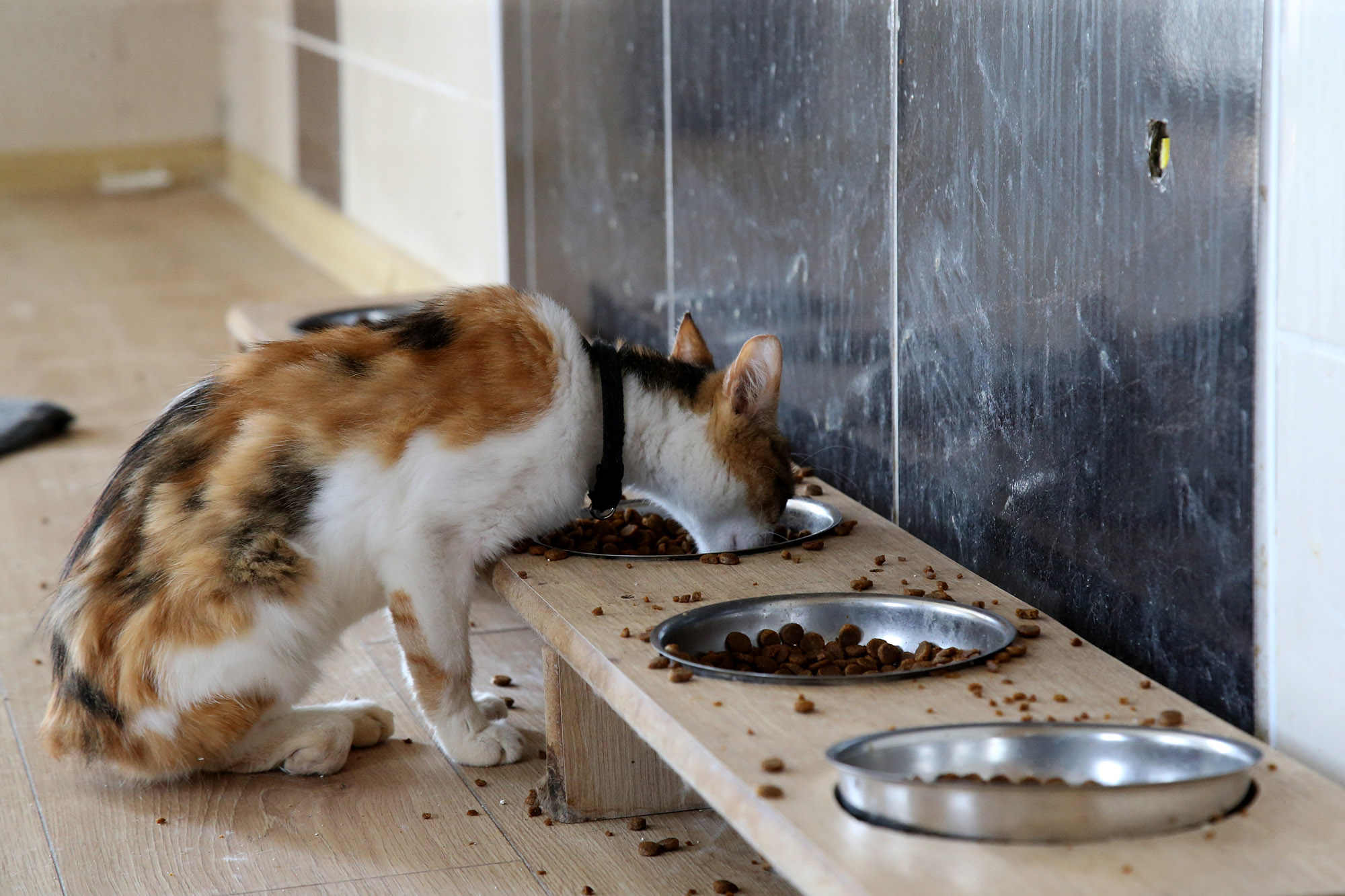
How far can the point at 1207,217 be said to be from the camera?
1.71m

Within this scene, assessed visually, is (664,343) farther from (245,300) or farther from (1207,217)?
(245,300)

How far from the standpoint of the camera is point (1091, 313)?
1934mm

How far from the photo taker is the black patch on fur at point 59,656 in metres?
2.18

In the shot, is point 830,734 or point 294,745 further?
point 294,745

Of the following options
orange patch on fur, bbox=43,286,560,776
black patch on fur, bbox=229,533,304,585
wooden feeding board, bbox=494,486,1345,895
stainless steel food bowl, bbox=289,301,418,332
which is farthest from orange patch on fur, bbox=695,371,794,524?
stainless steel food bowl, bbox=289,301,418,332

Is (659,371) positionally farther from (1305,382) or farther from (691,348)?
(1305,382)

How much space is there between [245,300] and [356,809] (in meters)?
4.01

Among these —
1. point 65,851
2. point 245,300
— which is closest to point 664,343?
point 65,851

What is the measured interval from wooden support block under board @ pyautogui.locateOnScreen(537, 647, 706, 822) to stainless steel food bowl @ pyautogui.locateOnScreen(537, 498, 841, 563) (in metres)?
0.22

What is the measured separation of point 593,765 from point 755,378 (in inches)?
23.1

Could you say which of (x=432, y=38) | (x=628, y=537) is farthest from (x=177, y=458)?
(x=432, y=38)

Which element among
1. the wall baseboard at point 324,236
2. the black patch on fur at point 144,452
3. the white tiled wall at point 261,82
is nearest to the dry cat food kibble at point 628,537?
the black patch on fur at point 144,452

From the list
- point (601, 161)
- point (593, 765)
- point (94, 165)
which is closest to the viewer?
point (593, 765)

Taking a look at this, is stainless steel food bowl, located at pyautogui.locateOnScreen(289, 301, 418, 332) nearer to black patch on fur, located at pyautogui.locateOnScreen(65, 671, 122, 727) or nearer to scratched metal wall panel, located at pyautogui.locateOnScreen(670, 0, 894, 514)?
scratched metal wall panel, located at pyautogui.locateOnScreen(670, 0, 894, 514)
